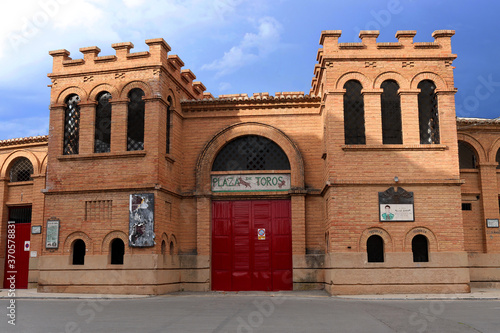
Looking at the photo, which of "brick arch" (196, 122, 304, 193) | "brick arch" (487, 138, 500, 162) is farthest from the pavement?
"brick arch" (487, 138, 500, 162)

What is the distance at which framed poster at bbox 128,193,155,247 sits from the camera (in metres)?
16.6

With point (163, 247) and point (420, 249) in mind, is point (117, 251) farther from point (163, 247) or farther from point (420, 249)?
point (420, 249)

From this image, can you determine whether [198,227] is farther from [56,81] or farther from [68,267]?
[56,81]

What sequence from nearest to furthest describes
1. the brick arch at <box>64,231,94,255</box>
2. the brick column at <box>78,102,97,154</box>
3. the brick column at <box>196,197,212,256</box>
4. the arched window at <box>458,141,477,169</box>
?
the brick arch at <box>64,231,94,255</box>, the brick column at <box>78,102,97,154</box>, the brick column at <box>196,197,212,256</box>, the arched window at <box>458,141,477,169</box>

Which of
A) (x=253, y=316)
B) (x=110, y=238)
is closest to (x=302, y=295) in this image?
(x=253, y=316)

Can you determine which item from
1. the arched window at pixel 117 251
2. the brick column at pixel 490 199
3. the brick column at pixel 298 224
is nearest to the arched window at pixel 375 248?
the brick column at pixel 298 224

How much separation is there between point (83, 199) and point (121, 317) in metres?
7.75

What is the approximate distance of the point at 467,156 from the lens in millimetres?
20172

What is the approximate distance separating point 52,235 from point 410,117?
42.3 feet

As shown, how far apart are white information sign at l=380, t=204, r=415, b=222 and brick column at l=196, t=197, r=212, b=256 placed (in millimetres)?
6207

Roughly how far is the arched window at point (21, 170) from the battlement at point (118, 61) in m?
5.24

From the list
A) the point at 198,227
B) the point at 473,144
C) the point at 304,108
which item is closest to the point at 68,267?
the point at 198,227

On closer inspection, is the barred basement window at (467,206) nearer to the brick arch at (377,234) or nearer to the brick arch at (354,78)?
the brick arch at (377,234)

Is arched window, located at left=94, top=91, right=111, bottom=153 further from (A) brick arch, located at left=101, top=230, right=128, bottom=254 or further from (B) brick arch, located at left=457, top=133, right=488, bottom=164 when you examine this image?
(B) brick arch, located at left=457, top=133, right=488, bottom=164
